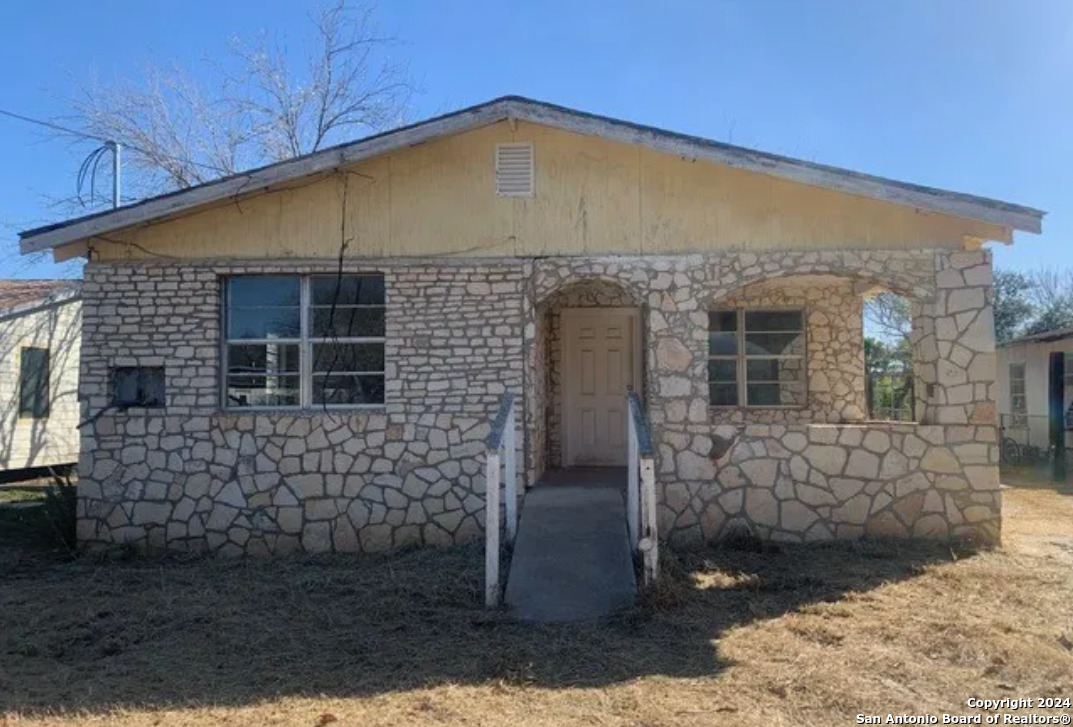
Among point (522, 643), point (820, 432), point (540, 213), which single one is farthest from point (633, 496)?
point (540, 213)

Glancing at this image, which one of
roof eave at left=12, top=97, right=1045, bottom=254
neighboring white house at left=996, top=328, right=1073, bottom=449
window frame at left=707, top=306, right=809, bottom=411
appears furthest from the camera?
neighboring white house at left=996, top=328, right=1073, bottom=449

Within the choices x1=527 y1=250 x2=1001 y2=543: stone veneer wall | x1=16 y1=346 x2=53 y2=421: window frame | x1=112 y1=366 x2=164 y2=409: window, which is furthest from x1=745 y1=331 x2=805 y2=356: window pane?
x1=16 y1=346 x2=53 y2=421: window frame

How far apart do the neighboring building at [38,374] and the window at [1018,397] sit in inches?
802

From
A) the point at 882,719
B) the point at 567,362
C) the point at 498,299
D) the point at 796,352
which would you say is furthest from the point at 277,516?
the point at 796,352

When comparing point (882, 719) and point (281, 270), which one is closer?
point (882, 719)

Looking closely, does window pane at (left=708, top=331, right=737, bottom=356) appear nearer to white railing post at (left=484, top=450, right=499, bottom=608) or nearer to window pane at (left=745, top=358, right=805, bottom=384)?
window pane at (left=745, top=358, right=805, bottom=384)

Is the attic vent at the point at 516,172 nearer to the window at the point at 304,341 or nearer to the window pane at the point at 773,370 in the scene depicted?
the window at the point at 304,341

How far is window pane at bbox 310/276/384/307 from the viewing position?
9.24 meters

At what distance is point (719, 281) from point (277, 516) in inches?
218

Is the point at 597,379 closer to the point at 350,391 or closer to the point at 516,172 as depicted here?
the point at 516,172

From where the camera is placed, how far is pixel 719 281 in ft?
29.0

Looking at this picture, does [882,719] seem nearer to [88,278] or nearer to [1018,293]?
[88,278]

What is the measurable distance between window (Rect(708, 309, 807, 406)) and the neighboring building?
1165 centimetres

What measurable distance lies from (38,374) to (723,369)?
42.1ft
